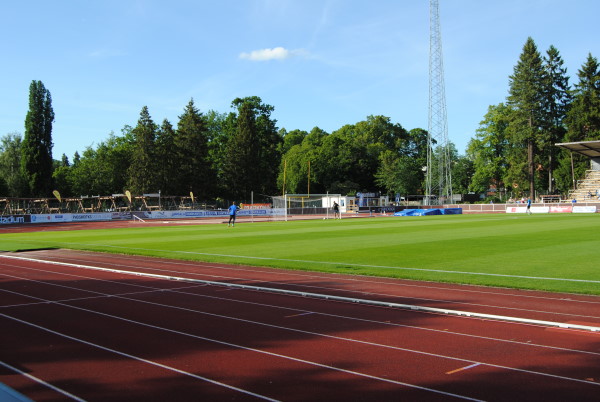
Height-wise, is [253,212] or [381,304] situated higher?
[253,212]

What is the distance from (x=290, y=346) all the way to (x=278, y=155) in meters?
95.9

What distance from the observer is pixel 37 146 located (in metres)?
71.9

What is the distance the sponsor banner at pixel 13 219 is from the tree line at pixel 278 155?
855 inches

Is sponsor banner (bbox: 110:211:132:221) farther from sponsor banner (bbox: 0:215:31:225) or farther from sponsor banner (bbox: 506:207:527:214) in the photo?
sponsor banner (bbox: 506:207:527:214)

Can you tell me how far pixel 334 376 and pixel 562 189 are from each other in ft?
279

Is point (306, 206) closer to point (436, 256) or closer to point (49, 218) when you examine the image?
point (49, 218)

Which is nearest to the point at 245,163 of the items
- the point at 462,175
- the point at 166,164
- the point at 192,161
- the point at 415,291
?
the point at 192,161

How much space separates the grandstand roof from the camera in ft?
219

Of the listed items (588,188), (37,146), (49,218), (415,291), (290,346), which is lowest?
(415,291)

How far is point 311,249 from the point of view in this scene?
787 inches

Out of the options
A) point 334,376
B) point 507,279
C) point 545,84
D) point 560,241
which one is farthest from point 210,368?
point 545,84

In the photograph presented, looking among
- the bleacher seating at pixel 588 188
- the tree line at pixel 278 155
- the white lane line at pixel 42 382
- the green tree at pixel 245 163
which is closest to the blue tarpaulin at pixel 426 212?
the bleacher seating at pixel 588 188

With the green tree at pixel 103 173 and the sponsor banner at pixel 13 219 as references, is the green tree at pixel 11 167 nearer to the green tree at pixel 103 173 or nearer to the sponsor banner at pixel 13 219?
the green tree at pixel 103 173

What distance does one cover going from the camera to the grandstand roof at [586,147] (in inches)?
2623
